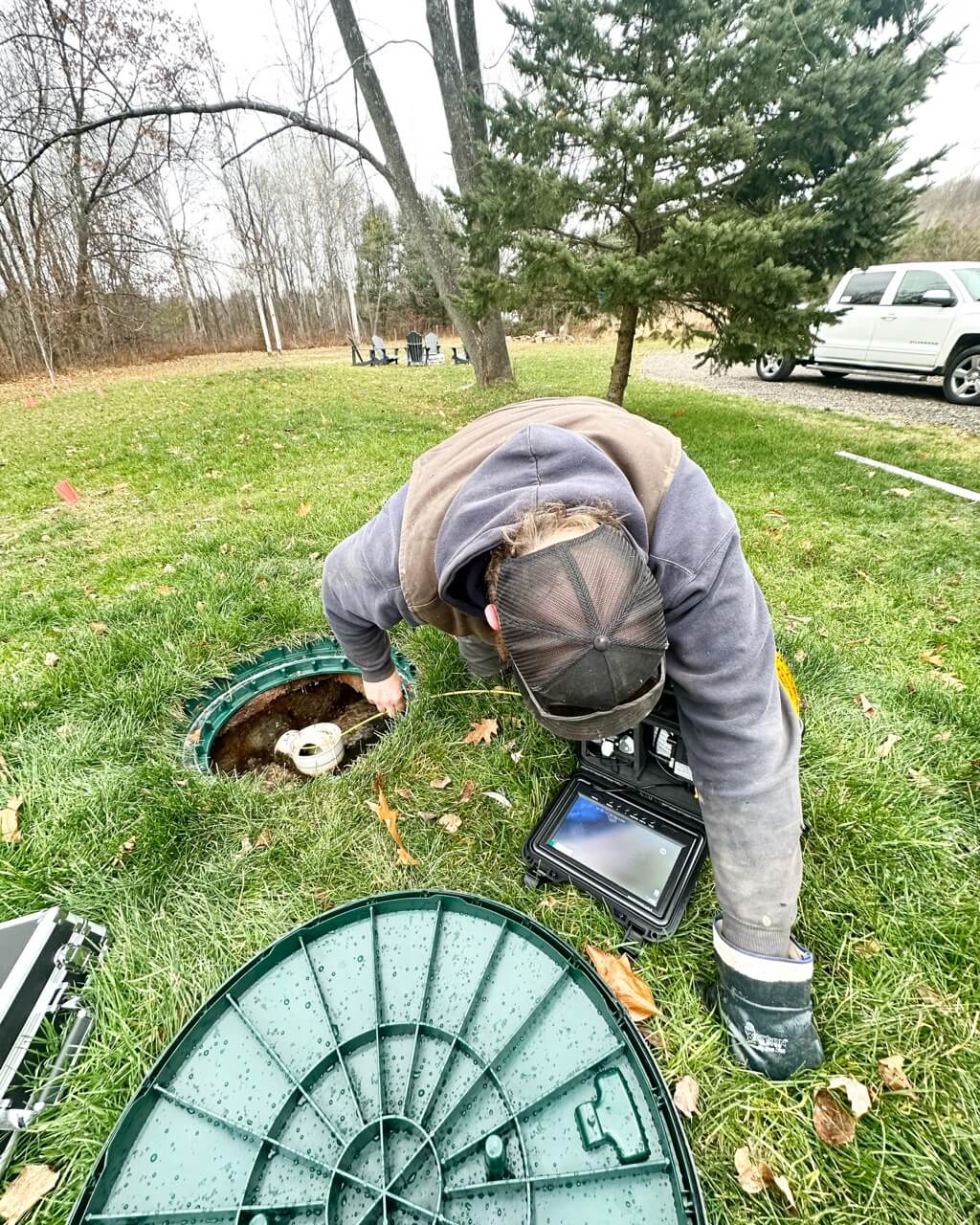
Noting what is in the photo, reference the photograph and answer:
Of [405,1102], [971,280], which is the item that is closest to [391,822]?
[405,1102]

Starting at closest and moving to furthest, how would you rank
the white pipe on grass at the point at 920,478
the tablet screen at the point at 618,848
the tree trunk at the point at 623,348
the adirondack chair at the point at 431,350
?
the tablet screen at the point at 618,848 < the white pipe on grass at the point at 920,478 < the tree trunk at the point at 623,348 < the adirondack chair at the point at 431,350

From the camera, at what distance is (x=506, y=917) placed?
1.30 metres

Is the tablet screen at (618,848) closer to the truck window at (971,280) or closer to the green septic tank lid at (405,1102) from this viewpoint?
the green septic tank lid at (405,1102)

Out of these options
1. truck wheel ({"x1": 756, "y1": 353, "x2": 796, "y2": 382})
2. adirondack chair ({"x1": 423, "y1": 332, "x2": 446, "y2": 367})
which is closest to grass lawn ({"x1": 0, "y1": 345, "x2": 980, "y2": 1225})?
truck wheel ({"x1": 756, "y1": 353, "x2": 796, "y2": 382})

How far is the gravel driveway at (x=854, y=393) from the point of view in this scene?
6988mm

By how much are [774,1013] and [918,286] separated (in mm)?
9652

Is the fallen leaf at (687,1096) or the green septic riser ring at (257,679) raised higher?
the green septic riser ring at (257,679)

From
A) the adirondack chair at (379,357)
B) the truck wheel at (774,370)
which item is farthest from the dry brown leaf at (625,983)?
the adirondack chair at (379,357)

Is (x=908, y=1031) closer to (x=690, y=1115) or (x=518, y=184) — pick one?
(x=690, y=1115)

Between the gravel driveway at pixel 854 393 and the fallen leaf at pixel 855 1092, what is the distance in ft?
21.0

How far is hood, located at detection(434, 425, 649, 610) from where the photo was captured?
1098mm

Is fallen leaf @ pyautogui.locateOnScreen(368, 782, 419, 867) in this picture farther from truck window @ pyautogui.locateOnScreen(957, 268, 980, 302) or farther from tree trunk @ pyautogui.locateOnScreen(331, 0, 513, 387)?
truck window @ pyautogui.locateOnScreen(957, 268, 980, 302)

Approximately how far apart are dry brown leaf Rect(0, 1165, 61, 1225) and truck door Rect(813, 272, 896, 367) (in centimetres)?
1012

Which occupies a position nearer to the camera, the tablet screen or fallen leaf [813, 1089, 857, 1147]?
fallen leaf [813, 1089, 857, 1147]
